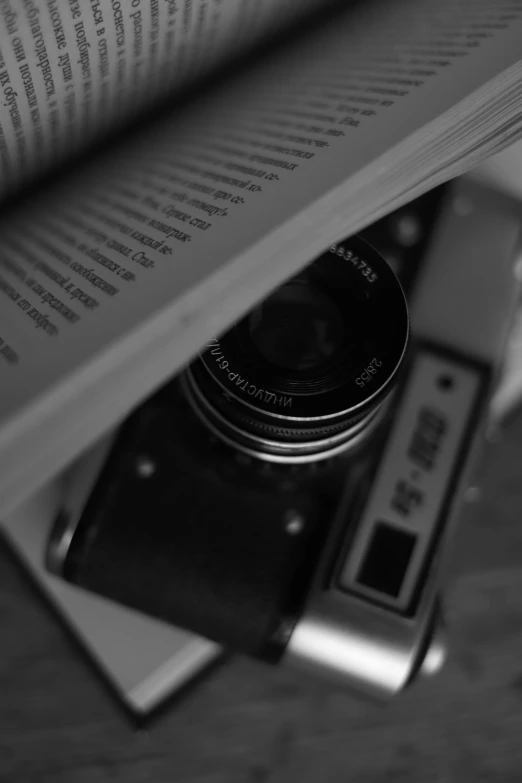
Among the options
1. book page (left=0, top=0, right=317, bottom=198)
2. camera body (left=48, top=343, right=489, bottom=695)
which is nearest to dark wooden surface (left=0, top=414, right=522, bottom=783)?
camera body (left=48, top=343, right=489, bottom=695)

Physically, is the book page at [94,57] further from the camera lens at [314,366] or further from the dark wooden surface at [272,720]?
the dark wooden surface at [272,720]

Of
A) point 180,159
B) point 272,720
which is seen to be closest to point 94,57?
point 180,159

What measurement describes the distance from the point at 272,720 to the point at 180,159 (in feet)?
0.85

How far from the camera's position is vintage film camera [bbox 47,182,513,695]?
0.22 m

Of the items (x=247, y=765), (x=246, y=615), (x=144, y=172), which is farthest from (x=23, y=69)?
(x=247, y=765)

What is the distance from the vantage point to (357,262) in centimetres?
21

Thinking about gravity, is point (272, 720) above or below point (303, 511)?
below

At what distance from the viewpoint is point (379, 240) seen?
10.7 inches

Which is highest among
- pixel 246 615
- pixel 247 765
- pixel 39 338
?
pixel 39 338

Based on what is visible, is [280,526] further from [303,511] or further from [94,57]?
[94,57]

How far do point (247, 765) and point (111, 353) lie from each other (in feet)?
0.85

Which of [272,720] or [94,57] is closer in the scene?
[94,57]

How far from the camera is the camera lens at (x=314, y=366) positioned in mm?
187

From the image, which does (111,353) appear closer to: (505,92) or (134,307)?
(134,307)
